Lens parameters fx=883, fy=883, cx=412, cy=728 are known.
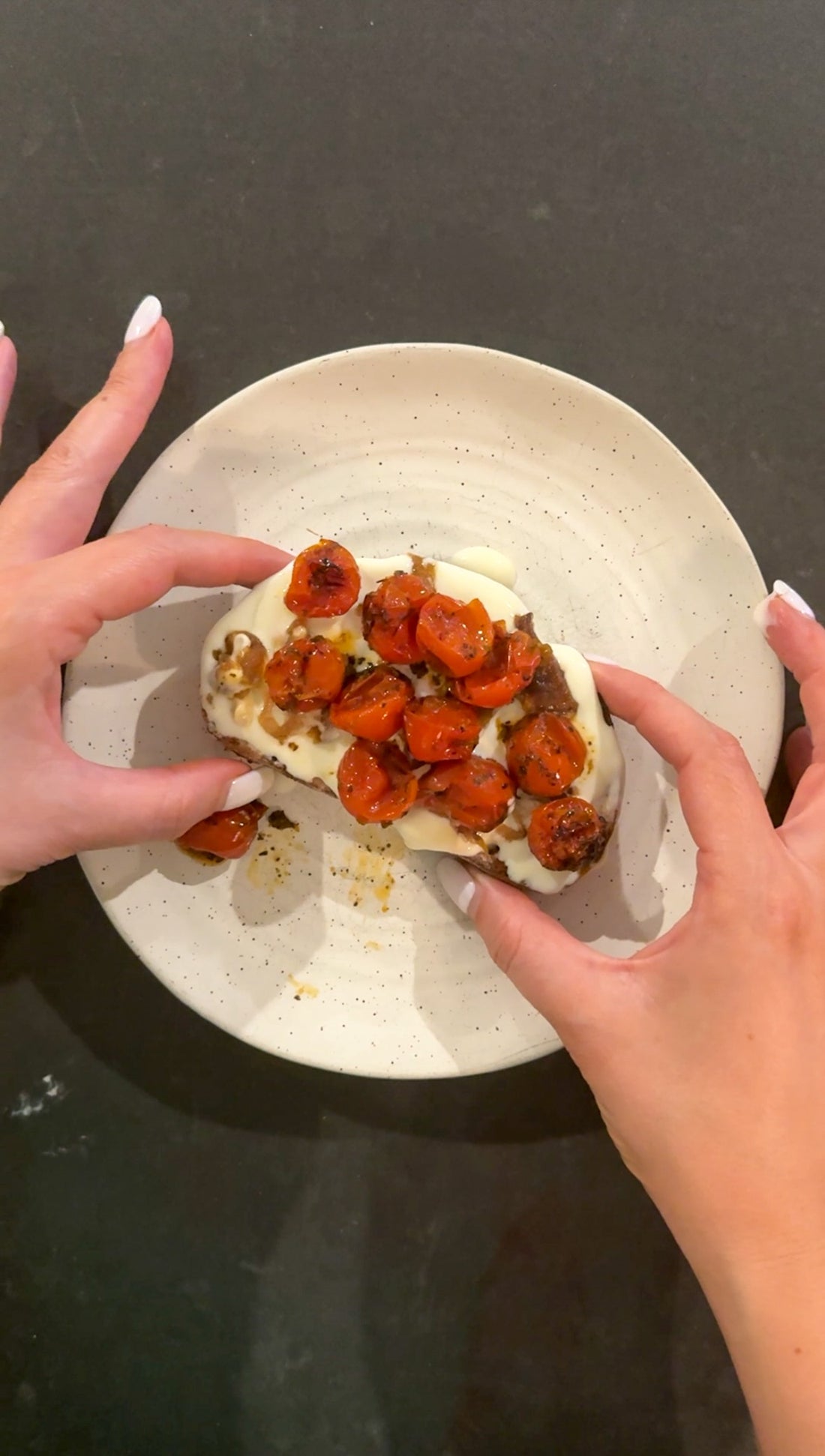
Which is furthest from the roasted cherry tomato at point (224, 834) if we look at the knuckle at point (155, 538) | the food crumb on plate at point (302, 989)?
the knuckle at point (155, 538)

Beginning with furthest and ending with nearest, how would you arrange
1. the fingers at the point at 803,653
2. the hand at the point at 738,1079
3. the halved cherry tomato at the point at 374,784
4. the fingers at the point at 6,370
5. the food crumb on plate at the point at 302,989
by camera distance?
1. the fingers at the point at 6,370
2. the food crumb on plate at the point at 302,989
3. the fingers at the point at 803,653
4. the halved cherry tomato at the point at 374,784
5. the hand at the point at 738,1079

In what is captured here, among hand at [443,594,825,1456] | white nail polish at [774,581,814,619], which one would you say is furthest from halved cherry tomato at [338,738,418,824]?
white nail polish at [774,581,814,619]

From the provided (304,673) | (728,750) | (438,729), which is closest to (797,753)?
(728,750)

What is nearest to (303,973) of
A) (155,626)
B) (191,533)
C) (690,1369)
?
(155,626)

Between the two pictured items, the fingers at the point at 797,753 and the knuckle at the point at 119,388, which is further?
the fingers at the point at 797,753

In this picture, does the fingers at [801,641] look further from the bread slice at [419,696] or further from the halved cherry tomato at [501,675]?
the halved cherry tomato at [501,675]

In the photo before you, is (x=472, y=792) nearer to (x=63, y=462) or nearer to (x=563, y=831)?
(x=563, y=831)

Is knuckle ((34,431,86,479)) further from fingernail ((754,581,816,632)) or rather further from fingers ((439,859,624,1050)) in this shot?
fingernail ((754,581,816,632))
